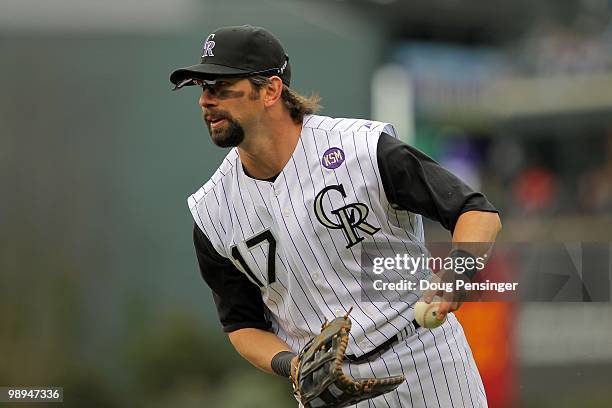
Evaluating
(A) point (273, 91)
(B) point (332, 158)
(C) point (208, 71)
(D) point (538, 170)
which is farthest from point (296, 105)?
(D) point (538, 170)

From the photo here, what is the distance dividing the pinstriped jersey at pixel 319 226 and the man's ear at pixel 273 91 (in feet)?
0.45

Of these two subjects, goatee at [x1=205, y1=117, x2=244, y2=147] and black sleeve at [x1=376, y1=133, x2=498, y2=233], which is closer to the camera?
black sleeve at [x1=376, y1=133, x2=498, y2=233]

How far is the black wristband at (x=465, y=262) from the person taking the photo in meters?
2.96

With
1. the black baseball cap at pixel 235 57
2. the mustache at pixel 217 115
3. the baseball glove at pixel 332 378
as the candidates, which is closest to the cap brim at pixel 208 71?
the black baseball cap at pixel 235 57

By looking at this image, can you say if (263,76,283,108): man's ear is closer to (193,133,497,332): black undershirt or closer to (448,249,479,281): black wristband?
(193,133,497,332): black undershirt

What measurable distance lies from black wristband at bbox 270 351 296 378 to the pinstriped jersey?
0.35ft

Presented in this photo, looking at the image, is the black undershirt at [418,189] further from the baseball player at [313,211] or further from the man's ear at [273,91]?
the man's ear at [273,91]

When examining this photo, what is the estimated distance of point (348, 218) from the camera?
10.5 feet

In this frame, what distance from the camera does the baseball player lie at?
3176 mm

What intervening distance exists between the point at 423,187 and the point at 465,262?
0.82 feet

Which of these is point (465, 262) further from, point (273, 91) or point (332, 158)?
point (273, 91)

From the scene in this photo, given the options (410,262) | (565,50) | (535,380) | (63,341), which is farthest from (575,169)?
(410,262)

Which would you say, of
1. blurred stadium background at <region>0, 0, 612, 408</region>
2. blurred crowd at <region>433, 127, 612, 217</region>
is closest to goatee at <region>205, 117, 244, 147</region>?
blurred stadium background at <region>0, 0, 612, 408</region>

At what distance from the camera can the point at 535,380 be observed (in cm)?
580
